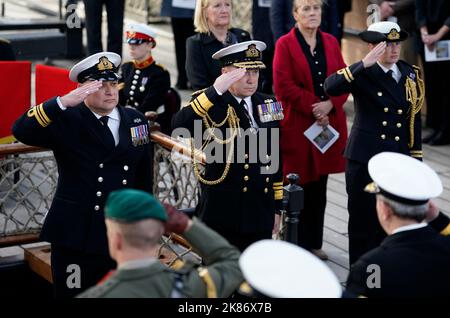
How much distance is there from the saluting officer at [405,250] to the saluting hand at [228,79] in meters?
1.47

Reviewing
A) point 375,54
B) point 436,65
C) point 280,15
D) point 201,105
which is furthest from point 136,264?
point 436,65

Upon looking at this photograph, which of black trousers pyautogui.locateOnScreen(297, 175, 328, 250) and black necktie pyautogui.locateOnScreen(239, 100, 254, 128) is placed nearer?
black necktie pyautogui.locateOnScreen(239, 100, 254, 128)

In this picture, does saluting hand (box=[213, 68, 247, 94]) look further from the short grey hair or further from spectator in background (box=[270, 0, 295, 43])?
spectator in background (box=[270, 0, 295, 43])

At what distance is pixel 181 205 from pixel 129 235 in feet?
11.0

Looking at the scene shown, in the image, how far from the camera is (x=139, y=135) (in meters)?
5.85

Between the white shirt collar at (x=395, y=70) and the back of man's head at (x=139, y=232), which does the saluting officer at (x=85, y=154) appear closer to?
the white shirt collar at (x=395, y=70)

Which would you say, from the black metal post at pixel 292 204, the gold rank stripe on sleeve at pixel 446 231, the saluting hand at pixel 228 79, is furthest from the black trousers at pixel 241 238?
the gold rank stripe on sleeve at pixel 446 231

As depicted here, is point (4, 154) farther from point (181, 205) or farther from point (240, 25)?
point (240, 25)

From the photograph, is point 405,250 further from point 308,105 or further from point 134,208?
point 308,105

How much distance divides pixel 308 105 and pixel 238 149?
1.41 m

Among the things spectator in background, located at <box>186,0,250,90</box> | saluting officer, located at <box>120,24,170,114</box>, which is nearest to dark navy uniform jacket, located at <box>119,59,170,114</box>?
saluting officer, located at <box>120,24,170,114</box>

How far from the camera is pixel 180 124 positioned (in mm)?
5996

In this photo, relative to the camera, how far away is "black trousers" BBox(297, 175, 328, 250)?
7.44 metres

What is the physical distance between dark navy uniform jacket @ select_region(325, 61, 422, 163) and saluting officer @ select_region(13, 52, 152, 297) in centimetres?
149
